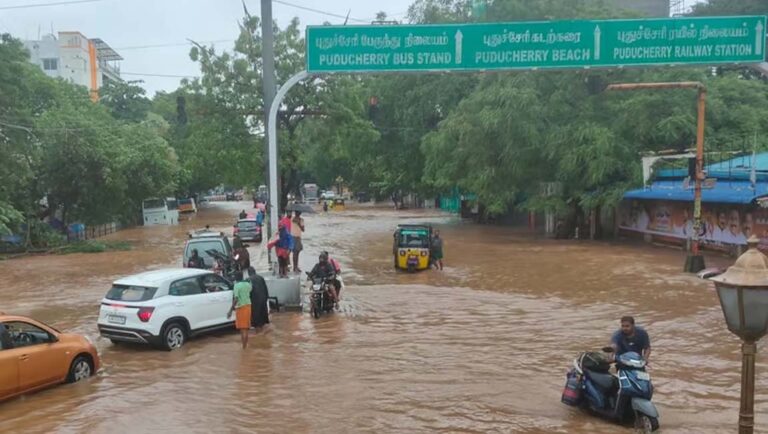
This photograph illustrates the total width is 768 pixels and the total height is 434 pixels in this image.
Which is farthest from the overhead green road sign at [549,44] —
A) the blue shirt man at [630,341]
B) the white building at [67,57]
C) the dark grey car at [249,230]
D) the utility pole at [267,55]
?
the white building at [67,57]

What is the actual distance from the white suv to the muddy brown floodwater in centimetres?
36

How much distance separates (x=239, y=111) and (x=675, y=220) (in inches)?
858

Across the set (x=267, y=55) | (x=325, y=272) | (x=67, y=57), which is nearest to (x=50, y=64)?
(x=67, y=57)

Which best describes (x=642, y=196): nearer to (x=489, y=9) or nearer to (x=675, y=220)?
(x=675, y=220)

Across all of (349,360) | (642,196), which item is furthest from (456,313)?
(642,196)

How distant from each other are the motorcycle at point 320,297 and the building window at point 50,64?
3122 inches

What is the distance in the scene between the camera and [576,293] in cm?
1903

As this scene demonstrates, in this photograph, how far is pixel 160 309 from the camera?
12.5m

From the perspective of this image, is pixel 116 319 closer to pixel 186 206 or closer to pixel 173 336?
pixel 173 336

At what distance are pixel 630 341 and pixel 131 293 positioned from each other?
8.96 m

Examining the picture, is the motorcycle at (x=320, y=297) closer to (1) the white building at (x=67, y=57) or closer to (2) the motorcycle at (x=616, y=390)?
(2) the motorcycle at (x=616, y=390)

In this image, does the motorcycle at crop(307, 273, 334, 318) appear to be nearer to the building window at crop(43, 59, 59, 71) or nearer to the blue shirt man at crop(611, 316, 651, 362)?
the blue shirt man at crop(611, 316, 651, 362)

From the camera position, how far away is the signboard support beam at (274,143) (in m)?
15.8

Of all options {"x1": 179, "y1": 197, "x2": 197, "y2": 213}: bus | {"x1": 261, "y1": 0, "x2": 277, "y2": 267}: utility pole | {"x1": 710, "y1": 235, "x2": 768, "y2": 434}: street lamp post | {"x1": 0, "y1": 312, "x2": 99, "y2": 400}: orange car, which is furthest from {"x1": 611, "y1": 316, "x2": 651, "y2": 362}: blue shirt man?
{"x1": 179, "y1": 197, "x2": 197, "y2": 213}: bus
